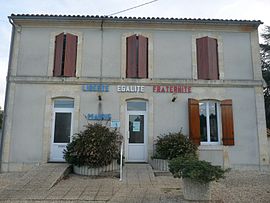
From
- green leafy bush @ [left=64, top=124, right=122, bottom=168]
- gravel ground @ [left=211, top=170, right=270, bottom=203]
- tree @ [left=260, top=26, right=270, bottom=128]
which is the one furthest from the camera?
tree @ [left=260, top=26, right=270, bottom=128]

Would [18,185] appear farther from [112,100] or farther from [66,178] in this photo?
[112,100]

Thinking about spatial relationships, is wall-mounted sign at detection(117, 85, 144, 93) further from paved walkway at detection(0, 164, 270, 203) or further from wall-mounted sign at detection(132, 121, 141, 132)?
paved walkway at detection(0, 164, 270, 203)

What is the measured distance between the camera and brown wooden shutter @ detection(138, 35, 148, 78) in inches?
393

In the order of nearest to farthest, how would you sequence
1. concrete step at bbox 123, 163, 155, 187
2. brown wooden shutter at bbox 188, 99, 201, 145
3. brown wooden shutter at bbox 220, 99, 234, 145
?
concrete step at bbox 123, 163, 155, 187 → brown wooden shutter at bbox 188, 99, 201, 145 → brown wooden shutter at bbox 220, 99, 234, 145

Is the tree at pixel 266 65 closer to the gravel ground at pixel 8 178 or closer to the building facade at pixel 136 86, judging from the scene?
the building facade at pixel 136 86

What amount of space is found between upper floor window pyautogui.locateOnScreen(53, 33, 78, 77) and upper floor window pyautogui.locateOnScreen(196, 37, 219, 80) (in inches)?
194

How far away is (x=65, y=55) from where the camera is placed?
396 inches

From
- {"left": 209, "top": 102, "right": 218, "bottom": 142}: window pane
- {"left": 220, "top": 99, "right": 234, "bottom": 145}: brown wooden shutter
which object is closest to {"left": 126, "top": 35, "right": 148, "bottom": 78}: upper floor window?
{"left": 209, "top": 102, "right": 218, "bottom": 142}: window pane

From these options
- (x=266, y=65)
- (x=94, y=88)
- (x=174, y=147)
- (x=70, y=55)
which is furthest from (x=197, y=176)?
(x=266, y=65)

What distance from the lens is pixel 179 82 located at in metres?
Answer: 9.91

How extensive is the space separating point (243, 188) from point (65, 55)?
7.68 metres

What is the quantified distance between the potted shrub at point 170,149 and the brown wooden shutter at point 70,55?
4.31 metres

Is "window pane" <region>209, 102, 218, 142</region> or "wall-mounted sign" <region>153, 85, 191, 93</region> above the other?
"wall-mounted sign" <region>153, 85, 191, 93</region>

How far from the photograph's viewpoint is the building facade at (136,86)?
31.4ft
